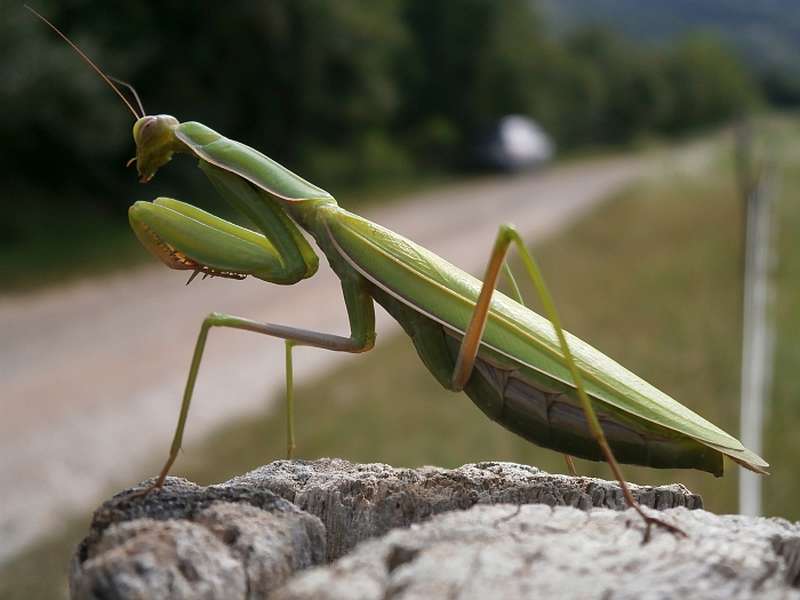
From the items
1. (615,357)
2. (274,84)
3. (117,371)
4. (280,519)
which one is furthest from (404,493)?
(274,84)

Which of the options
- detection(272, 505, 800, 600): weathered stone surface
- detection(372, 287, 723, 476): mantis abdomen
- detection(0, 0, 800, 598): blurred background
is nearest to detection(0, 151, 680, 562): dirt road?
detection(0, 0, 800, 598): blurred background

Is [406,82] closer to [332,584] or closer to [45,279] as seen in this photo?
[45,279]

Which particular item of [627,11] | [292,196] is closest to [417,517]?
[292,196]

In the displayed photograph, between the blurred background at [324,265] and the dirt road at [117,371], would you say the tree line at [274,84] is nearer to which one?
the blurred background at [324,265]

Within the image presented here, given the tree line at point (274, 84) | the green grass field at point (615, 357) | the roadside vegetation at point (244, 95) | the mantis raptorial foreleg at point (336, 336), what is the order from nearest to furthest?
1. the mantis raptorial foreleg at point (336, 336)
2. the green grass field at point (615, 357)
3. the roadside vegetation at point (244, 95)
4. the tree line at point (274, 84)

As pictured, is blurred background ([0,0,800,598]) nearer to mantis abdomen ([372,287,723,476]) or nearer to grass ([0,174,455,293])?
grass ([0,174,455,293])

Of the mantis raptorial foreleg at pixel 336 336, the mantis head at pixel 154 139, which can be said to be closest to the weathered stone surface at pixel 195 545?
the mantis raptorial foreleg at pixel 336 336
